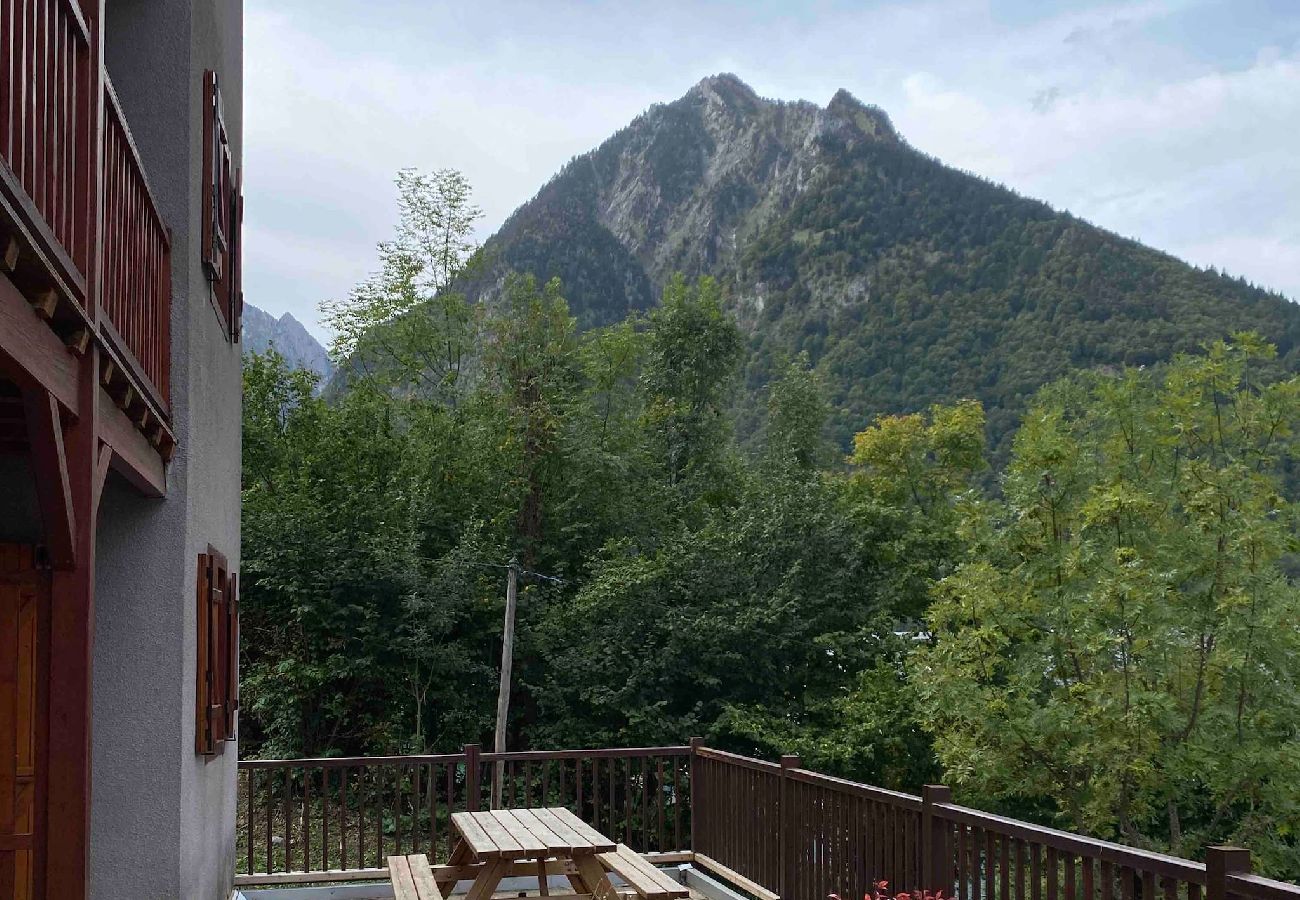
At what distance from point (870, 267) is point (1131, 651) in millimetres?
31175

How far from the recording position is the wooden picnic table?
561 centimetres

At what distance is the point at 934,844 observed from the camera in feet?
16.9

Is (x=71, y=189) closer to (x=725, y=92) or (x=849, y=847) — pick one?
(x=849, y=847)

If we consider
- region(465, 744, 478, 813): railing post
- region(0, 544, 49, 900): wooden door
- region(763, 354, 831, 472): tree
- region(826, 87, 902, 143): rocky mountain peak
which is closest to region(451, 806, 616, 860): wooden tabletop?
region(465, 744, 478, 813): railing post

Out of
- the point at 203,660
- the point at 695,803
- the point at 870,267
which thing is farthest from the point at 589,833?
the point at 870,267

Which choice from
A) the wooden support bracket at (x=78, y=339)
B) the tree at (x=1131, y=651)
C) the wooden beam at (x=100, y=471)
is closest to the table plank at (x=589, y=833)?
the wooden beam at (x=100, y=471)

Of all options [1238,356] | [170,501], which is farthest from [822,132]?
[170,501]

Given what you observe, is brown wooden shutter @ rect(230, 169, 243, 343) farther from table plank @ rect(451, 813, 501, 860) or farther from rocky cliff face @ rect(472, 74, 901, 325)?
rocky cliff face @ rect(472, 74, 901, 325)

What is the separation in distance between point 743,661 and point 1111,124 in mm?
40918

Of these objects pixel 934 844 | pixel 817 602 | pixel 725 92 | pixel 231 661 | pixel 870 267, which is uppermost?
pixel 725 92

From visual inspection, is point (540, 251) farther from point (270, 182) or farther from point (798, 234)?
point (270, 182)

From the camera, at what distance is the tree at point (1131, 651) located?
1471 centimetres

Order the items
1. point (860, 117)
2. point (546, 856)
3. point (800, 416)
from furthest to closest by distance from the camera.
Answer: point (860, 117), point (800, 416), point (546, 856)

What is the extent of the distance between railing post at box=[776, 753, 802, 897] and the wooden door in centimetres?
385
